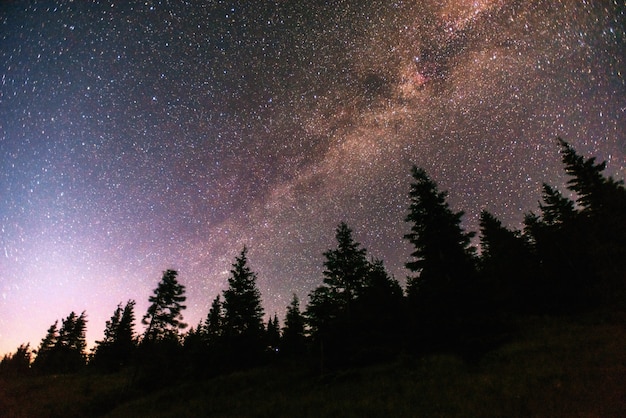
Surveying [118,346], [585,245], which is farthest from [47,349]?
[585,245]

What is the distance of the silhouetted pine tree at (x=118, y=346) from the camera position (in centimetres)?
5062

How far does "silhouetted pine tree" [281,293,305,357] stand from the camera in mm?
41344

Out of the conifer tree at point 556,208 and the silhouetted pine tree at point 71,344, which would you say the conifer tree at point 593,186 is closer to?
the conifer tree at point 556,208

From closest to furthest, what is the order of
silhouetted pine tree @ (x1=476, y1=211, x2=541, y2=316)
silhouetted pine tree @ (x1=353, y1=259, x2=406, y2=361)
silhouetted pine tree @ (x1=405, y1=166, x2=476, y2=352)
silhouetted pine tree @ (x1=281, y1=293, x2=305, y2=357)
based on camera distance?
silhouetted pine tree @ (x1=405, y1=166, x2=476, y2=352) → silhouetted pine tree @ (x1=353, y1=259, x2=406, y2=361) → silhouetted pine tree @ (x1=476, y1=211, x2=541, y2=316) → silhouetted pine tree @ (x1=281, y1=293, x2=305, y2=357)

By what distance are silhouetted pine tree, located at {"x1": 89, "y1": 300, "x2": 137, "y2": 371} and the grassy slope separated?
28.0 metres

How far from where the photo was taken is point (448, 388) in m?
12.7

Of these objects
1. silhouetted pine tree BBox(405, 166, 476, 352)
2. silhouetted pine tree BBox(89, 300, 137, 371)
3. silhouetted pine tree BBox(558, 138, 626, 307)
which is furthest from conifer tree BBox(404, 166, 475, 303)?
silhouetted pine tree BBox(89, 300, 137, 371)

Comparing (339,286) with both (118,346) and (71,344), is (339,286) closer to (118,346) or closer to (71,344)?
(118,346)

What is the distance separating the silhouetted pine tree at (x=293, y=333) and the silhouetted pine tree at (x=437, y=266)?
1000 inches

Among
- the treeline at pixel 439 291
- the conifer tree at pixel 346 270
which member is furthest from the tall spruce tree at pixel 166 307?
the conifer tree at pixel 346 270

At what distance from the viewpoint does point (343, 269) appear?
2580 centimetres

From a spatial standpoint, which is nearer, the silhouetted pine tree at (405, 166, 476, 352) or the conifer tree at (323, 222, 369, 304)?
the silhouetted pine tree at (405, 166, 476, 352)

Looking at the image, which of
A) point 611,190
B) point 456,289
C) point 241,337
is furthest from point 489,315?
point 241,337

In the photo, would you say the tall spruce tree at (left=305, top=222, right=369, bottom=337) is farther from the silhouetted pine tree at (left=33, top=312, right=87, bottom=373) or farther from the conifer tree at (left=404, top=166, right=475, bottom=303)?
the silhouetted pine tree at (left=33, top=312, right=87, bottom=373)
